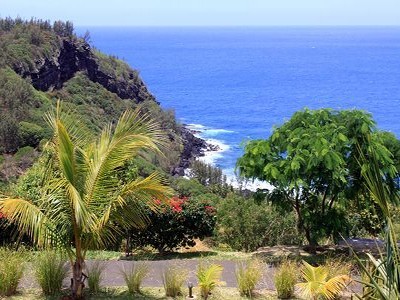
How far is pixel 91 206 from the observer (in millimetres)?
8570

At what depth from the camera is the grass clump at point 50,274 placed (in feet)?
30.0

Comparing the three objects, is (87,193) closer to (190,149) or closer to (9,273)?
(9,273)

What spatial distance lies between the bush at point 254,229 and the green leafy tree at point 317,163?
3897 millimetres

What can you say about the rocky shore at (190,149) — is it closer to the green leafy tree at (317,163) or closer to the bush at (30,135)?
the bush at (30,135)

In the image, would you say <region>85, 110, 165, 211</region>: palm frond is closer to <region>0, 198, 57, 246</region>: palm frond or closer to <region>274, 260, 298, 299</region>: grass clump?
<region>0, 198, 57, 246</region>: palm frond

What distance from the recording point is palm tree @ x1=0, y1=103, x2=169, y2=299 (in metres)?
8.22

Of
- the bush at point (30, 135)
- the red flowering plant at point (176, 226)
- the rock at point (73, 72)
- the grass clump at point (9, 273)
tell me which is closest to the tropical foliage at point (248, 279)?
the grass clump at point (9, 273)

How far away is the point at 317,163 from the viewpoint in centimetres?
1135

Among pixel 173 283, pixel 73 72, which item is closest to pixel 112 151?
pixel 173 283

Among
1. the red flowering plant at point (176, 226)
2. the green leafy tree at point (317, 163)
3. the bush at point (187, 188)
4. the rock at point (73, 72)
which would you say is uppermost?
the rock at point (73, 72)

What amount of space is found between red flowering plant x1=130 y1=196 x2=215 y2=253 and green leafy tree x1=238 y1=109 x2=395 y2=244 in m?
1.64

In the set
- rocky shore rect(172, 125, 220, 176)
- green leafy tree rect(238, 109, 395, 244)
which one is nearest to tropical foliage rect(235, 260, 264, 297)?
green leafy tree rect(238, 109, 395, 244)

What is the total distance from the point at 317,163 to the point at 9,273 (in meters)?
6.03

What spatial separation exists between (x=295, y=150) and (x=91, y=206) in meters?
4.97
